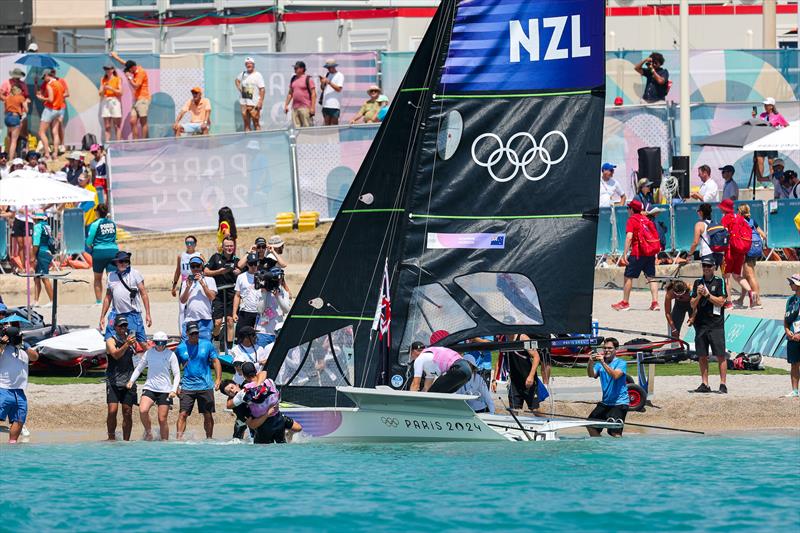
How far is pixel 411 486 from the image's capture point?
58.0 feet

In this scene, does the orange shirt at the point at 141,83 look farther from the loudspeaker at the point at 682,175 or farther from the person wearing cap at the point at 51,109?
the loudspeaker at the point at 682,175

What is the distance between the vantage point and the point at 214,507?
1705 centimetres

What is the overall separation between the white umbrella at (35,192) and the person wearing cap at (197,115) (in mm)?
7525

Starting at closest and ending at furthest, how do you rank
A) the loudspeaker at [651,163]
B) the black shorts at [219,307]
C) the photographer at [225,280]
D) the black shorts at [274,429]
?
the black shorts at [274,429], the photographer at [225,280], the black shorts at [219,307], the loudspeaker at [651,163]

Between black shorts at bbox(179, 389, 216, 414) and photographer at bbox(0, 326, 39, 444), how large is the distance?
1939 mm

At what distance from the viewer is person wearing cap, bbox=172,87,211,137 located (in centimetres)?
3153

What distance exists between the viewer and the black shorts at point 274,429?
18422 mm

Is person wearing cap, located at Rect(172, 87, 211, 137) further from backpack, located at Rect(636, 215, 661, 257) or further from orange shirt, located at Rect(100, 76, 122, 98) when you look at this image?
backpack, located at Rect(636, 215, 661, 257)

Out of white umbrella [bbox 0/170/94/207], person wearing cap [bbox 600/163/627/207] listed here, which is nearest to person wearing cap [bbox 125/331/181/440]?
white umbrella [bbox 0/170/94/207]

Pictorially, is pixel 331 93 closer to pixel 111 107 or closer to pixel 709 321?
pixel 111 107

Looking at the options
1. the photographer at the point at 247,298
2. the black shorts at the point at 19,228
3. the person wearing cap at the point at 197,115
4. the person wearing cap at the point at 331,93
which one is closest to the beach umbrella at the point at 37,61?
the person wearing cap at the point at 197,115

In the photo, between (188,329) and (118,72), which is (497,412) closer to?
(188,329)

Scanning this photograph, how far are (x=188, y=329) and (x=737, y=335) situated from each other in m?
8.69

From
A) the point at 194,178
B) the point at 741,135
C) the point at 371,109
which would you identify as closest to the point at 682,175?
the point at 741,135
